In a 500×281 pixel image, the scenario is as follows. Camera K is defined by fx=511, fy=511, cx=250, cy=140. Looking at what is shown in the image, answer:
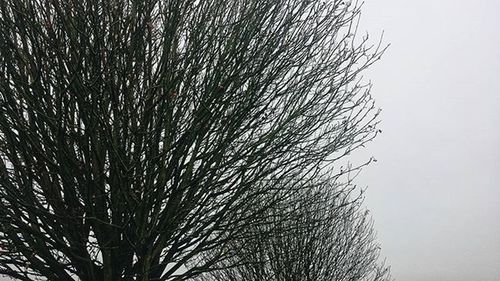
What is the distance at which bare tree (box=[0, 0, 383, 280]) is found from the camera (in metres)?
5.79

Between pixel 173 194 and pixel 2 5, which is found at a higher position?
pixel 2 5

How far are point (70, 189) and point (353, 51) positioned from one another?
16.8 feet

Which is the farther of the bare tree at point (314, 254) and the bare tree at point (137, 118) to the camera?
the bare tree at point (314, 254)

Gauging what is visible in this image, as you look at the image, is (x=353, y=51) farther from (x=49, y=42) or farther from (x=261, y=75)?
(x=49, y=42)

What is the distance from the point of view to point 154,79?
6457mm

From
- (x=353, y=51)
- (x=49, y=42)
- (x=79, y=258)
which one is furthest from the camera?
(x=353, y=51)

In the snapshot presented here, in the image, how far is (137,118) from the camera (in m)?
6.25

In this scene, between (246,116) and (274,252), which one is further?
(274,252)

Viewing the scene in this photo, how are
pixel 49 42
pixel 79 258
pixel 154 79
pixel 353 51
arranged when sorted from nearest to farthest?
1. pixel 49 42
2. pixel 79 258
3. pixel 154 79
4. pixel 353 51

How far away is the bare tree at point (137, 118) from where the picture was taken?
19.0 feet

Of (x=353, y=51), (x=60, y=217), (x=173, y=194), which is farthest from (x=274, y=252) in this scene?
(x=60, y=217)

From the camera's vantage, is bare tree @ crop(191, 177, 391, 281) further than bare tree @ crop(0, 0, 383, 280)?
Yes

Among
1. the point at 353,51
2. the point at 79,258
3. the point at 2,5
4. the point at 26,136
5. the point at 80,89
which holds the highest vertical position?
the point at 353,51

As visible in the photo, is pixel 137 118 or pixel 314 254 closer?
pixel 137 118
